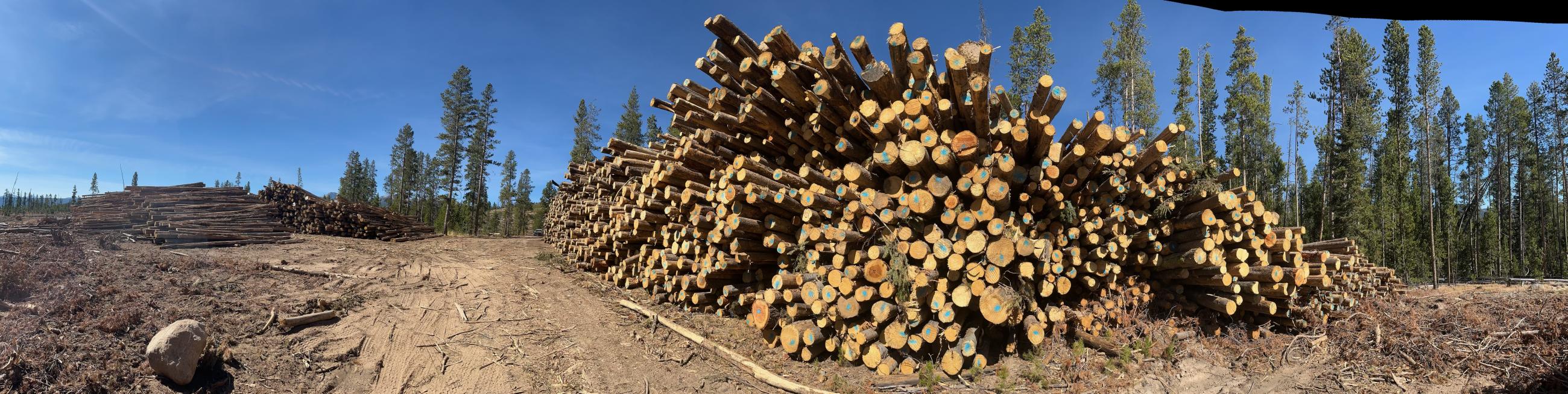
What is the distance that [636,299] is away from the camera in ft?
26.7

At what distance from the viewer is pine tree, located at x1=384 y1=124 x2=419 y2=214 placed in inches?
1711

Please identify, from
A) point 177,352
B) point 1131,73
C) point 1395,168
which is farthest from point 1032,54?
point 177,352

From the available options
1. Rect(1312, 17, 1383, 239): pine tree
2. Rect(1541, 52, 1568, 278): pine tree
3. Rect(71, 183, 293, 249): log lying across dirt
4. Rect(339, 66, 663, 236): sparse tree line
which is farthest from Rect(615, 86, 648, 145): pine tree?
Rect(1541, 52, 1568, 278): pine tree

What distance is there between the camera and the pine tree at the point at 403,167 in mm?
43459

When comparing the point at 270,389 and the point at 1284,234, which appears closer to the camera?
the point at 270,389

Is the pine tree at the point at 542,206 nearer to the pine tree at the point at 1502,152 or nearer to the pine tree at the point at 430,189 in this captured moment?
the pine tree at the point at 430,189

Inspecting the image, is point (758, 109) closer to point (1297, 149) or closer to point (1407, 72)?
point (1407, 72)

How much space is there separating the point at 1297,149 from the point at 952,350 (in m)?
38.3

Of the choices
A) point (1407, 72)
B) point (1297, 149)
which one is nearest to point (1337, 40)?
point (1407, 72)

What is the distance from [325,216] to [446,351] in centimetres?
1555

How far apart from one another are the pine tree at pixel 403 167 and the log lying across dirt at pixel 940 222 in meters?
45.1

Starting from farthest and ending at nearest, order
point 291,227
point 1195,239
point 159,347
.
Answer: point 291,227
point 1195,239
point 159,347

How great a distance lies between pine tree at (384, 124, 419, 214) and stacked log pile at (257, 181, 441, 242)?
2816 centimetres

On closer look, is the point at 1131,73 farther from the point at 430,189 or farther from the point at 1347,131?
the point at 430,189
